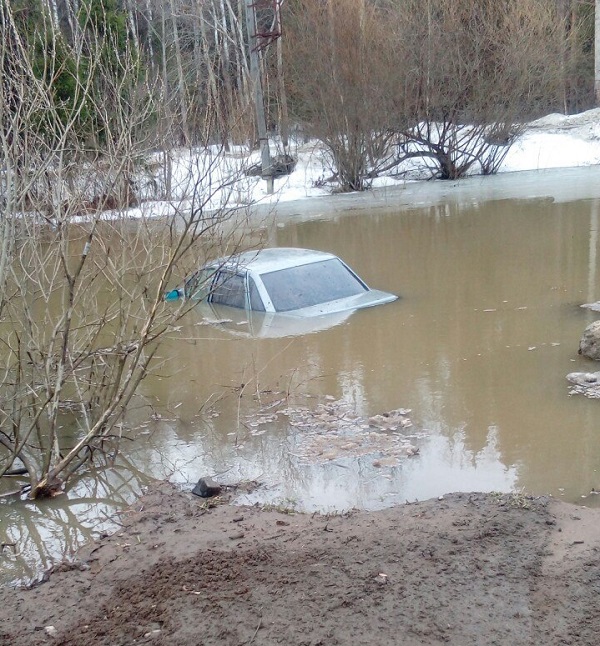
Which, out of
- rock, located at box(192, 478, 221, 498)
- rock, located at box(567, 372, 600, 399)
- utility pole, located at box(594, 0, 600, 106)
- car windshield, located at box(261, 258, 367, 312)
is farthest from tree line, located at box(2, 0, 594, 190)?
rock, located at box(192, 478, 221, 498)

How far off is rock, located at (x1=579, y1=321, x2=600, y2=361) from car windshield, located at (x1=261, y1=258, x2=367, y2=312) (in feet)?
11.9

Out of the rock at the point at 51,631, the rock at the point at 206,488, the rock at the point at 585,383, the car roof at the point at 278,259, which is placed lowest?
the rock at the point at 585,383

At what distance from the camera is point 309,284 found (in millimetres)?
11008

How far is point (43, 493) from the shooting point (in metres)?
6.25

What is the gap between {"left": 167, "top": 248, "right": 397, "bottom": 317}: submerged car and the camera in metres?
10.7

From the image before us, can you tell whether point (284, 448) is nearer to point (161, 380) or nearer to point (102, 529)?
point (102, 529)

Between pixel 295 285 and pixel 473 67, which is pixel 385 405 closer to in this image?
pixel 295 285

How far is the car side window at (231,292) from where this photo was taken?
11.1 metres

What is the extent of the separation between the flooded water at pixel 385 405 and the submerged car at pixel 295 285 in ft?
1.08

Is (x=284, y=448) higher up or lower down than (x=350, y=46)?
lower down

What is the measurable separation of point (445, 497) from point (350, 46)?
1020 inches

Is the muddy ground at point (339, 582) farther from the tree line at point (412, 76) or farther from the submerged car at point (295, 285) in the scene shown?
the tree line at point (412, 76)

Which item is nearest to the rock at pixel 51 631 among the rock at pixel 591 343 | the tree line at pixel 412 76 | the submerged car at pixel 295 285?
the rock at pixel 591 343

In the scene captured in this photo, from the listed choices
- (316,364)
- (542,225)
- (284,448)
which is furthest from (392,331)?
(542,225)
